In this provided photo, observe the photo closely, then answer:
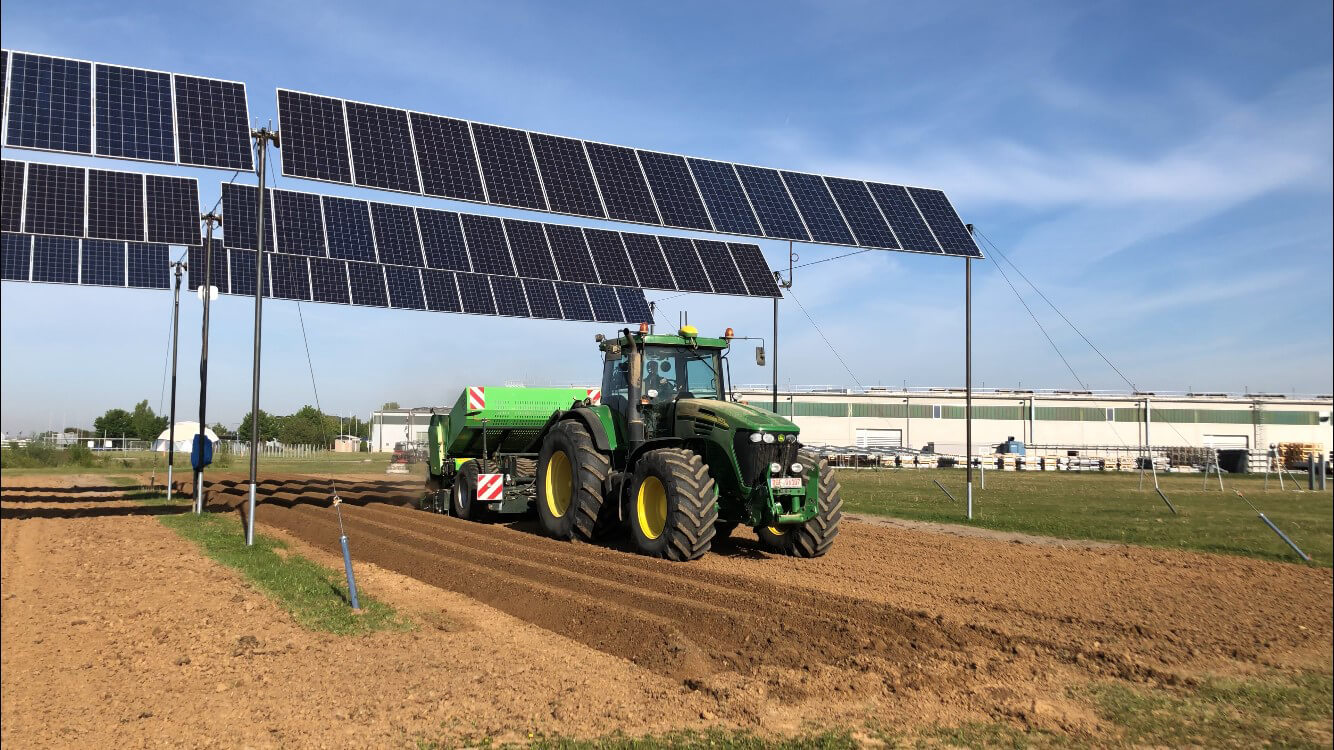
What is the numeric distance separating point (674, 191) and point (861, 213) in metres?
4.64

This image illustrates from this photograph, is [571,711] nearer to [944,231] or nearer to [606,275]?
[944,231]

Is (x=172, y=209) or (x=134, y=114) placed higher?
(x=134, y=114)

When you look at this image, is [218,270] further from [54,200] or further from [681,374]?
[681,374]

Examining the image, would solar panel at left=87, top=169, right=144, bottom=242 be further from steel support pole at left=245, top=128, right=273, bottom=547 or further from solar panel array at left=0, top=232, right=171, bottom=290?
steel support pole at left=245, top=128, right=273, bottom=547

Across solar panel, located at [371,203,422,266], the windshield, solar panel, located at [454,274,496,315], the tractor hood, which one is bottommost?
the tractor hood

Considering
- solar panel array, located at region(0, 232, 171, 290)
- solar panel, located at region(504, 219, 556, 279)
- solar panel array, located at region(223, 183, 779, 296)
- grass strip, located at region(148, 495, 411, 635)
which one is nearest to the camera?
grass strip, located at region(148, 495, 411, 635)

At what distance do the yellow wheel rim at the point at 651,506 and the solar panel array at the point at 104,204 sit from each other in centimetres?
1355

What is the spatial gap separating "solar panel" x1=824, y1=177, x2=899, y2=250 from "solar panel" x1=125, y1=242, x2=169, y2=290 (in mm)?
18148

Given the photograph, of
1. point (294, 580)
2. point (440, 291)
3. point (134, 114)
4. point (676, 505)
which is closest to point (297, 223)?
point (440, 291)

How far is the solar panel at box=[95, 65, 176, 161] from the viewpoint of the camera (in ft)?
55.4

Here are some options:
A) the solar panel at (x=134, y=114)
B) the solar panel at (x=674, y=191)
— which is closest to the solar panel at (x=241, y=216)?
Answer: the solar panel at (x=134, y=114)

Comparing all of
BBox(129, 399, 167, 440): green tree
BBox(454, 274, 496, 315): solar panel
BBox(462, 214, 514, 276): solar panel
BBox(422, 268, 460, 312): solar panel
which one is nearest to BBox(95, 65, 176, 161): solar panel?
BBox(462, 214, 514, 276): solar panel

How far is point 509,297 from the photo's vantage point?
29469mm

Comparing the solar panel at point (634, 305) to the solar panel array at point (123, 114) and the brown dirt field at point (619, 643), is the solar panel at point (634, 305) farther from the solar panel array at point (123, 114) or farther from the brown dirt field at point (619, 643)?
the brown dirt field at point (619, 643)
